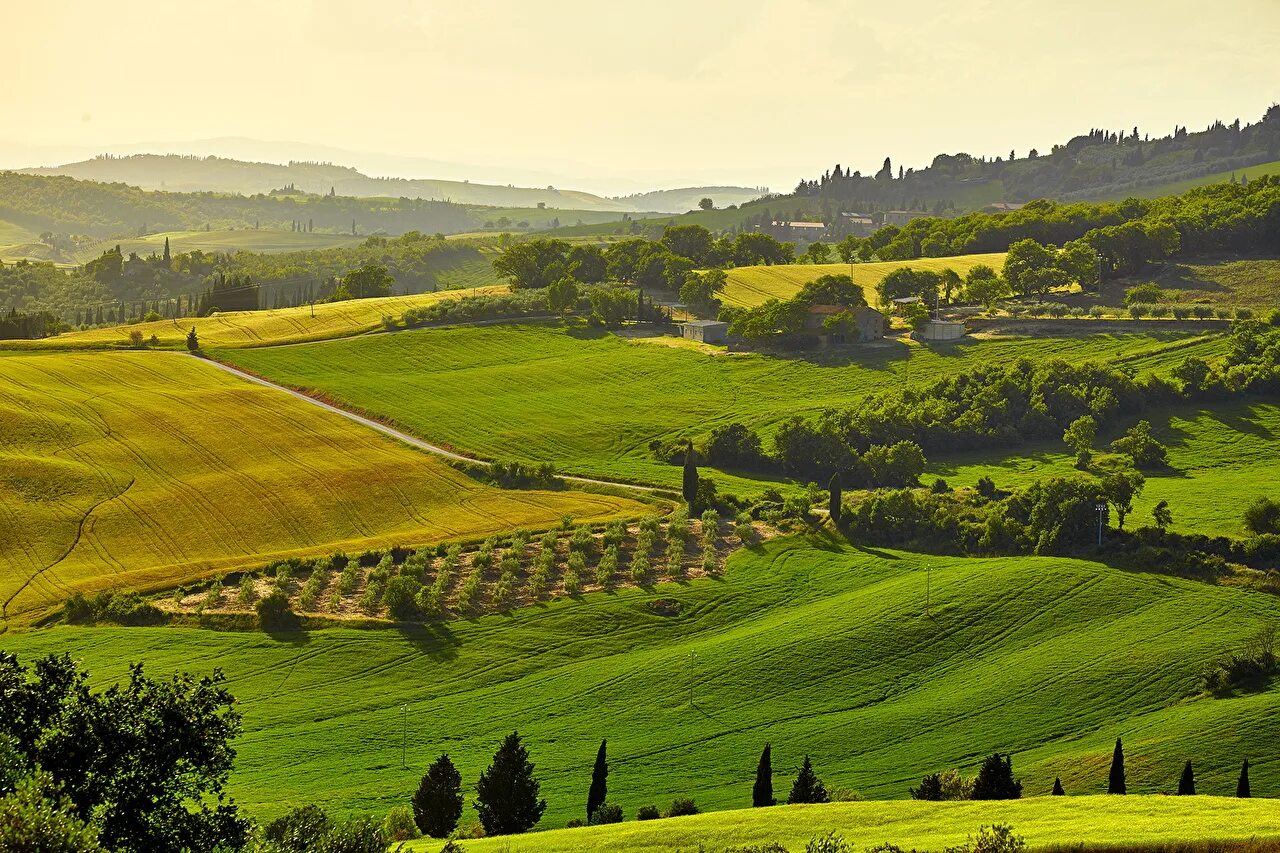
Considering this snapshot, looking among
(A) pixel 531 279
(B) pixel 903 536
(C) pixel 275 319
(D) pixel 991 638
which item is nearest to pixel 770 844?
(D) pixel 991 638

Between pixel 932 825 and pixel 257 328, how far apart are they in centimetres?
12273

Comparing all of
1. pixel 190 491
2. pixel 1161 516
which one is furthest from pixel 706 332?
pixel 1161 516

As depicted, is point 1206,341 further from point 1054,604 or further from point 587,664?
point 587,664

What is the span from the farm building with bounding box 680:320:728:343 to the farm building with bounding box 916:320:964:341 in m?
21.2

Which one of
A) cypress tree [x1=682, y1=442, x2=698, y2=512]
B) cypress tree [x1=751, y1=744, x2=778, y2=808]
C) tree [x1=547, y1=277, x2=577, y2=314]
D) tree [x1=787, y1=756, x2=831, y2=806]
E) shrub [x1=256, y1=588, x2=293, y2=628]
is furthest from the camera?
tree [x1=547, y1=277, x2=577, y2=314]

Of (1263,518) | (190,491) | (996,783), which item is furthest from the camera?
(190,491)

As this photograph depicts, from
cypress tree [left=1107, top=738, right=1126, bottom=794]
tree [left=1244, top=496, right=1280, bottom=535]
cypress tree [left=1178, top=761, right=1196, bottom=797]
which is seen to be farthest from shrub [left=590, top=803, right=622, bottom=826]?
tree [left=1244, top=496, right=1280, bottom=535]

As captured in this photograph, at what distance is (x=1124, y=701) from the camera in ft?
204

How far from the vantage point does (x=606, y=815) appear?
4912cm

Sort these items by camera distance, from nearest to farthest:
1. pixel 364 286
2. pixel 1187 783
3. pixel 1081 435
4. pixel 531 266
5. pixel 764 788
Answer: pixel 1187 783, pixel 764 788, pixel 1081 435, pixel 531 266, pixel 364 286

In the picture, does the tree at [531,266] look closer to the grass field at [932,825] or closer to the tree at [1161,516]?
the tree at [1161,516]

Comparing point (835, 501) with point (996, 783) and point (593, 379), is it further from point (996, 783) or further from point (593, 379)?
point (593, 379)

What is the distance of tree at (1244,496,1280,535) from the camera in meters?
81.2

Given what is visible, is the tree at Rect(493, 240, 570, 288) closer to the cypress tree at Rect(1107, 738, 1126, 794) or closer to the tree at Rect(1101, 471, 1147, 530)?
the tree at Rect(1101, 471, 1147, 530)
